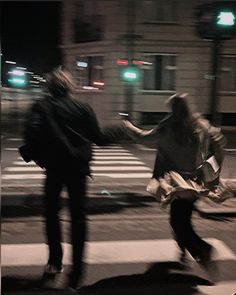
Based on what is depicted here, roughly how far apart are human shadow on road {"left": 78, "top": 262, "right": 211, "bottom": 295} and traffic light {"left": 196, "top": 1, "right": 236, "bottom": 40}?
182cm

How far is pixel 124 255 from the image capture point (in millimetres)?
4754

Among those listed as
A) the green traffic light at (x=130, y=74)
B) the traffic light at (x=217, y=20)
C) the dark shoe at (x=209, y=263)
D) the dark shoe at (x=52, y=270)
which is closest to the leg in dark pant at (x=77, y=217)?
the dark shoe at (x=52, y=270)

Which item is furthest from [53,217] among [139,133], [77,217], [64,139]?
[139,133]

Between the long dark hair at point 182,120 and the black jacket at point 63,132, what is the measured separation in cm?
39

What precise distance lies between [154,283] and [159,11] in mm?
2047

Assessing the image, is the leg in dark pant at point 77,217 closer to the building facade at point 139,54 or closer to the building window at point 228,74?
the building facade at point 139,54

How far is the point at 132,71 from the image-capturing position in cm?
347

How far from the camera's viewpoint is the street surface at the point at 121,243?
4117 millimetres

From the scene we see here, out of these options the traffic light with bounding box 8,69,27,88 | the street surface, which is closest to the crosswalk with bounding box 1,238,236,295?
the street surface

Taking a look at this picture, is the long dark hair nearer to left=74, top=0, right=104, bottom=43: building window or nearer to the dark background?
left=74, top=0, right=104, bottom=43: building window

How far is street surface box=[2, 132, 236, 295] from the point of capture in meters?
4.12

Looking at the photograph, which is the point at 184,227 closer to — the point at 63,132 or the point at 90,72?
the point at 63,132

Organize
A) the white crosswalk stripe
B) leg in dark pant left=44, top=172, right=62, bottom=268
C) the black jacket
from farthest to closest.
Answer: the white crosswalk stripe
leg in dark pant left=44, top=172, right=62, bottom=268
the black jacket

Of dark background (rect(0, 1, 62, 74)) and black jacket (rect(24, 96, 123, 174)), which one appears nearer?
dark background (rect(0, 1, 62, 74))
